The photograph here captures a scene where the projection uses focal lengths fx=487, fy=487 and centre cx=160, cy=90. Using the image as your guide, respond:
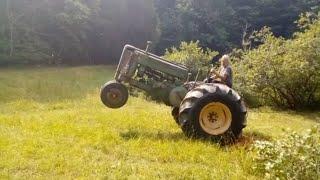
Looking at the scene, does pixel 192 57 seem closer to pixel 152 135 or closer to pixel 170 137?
pixel 152 135

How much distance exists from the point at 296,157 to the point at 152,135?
422 centimetres

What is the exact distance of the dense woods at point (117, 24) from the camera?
104ft

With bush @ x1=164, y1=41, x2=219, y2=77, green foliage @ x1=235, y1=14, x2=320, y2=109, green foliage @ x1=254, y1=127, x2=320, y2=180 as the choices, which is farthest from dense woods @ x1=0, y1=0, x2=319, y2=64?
green foliage @ x1=254, y1=127, x2=320, y2=180

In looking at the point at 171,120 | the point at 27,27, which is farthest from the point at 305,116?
the point at 27,27

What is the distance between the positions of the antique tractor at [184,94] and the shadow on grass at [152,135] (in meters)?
0.28

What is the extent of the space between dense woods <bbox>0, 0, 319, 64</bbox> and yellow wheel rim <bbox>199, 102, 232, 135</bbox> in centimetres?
1504

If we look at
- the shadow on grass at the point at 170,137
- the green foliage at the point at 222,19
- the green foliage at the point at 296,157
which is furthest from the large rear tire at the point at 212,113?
the green foliage at the point at 222,19

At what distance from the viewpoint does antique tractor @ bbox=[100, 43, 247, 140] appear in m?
9.59

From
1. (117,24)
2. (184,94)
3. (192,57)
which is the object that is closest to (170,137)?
(184,94)

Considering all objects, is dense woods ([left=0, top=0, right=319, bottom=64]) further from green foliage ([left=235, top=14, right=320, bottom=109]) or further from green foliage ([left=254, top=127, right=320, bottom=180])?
green foliage ([left=254, top=127, right=320, bottom=180])

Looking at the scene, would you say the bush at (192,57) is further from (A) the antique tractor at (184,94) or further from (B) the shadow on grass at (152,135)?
(B) the shadow on grass at (152,135)

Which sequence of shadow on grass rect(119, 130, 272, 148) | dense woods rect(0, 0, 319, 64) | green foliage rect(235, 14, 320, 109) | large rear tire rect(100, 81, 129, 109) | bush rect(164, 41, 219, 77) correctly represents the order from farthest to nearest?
dense woods rect(0, 0, 319, 64) → bush rect(164, 41, 219, 77) → green foliage rect(235, 14, 320, 109) → large rear tire rect(100, 81, 129, 109) → shadow on grass rect(119, 130, 272, 148)

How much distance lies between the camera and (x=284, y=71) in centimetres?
2059

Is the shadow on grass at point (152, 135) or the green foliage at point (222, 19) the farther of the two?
the green foliage at point (222, 19)
